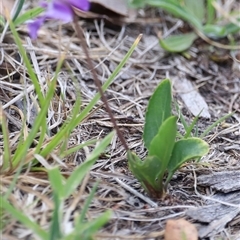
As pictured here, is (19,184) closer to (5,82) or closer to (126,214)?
(126,214)

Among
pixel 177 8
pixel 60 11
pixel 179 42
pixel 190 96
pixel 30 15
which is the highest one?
pixel 60 11

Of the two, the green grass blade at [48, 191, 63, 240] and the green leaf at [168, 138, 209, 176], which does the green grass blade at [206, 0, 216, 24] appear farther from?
the green grass blade at [48, 191, 63, 240]

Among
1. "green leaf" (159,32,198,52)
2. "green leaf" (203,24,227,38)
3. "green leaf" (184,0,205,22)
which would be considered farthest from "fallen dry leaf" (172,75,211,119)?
"green leaf" (184,0,205,22)

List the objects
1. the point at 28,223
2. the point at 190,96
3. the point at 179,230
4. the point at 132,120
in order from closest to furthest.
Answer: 1. the point at 28,223
2. the point at 179,230
3. the point at 132,120
4. the point at 190,96

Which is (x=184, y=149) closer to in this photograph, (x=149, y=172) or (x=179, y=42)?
(x=149, y=172)

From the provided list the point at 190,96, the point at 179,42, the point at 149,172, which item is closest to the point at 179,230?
the point at 149,172

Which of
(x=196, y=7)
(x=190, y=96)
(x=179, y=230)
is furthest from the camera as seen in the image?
(x=196, y=7)

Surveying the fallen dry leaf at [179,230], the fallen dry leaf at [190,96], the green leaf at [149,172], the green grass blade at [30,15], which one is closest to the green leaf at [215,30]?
the fallen dry leaf at [190,96]

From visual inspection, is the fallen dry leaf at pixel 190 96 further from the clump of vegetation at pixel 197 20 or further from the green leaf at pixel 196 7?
the green leaf at pixel 196 7
